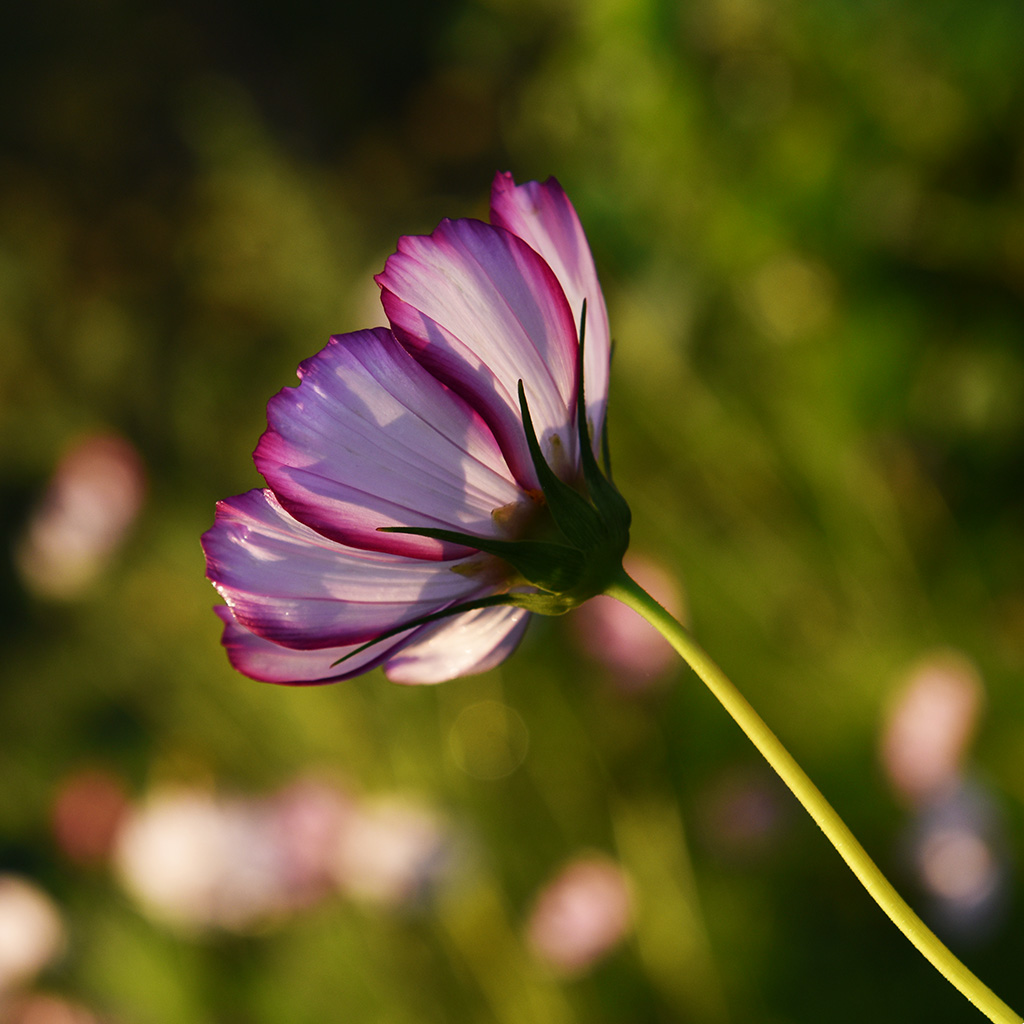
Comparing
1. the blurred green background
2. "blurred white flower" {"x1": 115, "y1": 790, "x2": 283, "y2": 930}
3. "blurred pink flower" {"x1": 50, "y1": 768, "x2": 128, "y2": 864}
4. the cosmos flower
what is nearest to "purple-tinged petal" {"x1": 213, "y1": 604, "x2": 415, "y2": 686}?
the cosmos flower

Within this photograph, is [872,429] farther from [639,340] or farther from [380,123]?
[380,123]

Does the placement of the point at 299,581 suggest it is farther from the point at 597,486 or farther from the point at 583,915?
the point at 583,915

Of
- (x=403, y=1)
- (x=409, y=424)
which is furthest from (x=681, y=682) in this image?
(x=403, y=1)

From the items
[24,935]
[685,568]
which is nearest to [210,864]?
[24,935]

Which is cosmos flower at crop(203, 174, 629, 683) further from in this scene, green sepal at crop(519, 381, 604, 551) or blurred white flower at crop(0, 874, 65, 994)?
blurred white flower at crop(0, 874, 65, 994)

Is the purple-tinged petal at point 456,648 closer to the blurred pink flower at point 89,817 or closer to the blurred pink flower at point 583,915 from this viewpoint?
the blurred pink flower at point 583,915

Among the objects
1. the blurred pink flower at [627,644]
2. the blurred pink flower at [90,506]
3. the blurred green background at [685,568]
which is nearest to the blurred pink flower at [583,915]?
the blurred green background at [685,568]

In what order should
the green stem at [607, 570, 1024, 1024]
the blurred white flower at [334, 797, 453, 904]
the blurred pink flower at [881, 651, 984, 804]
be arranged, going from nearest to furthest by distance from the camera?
the green stem at [607, 570, 1024, 1024], the blurred pink flower at [881, 651, 984, 804], the blurred white flower at [334, 797, 453, 904]
